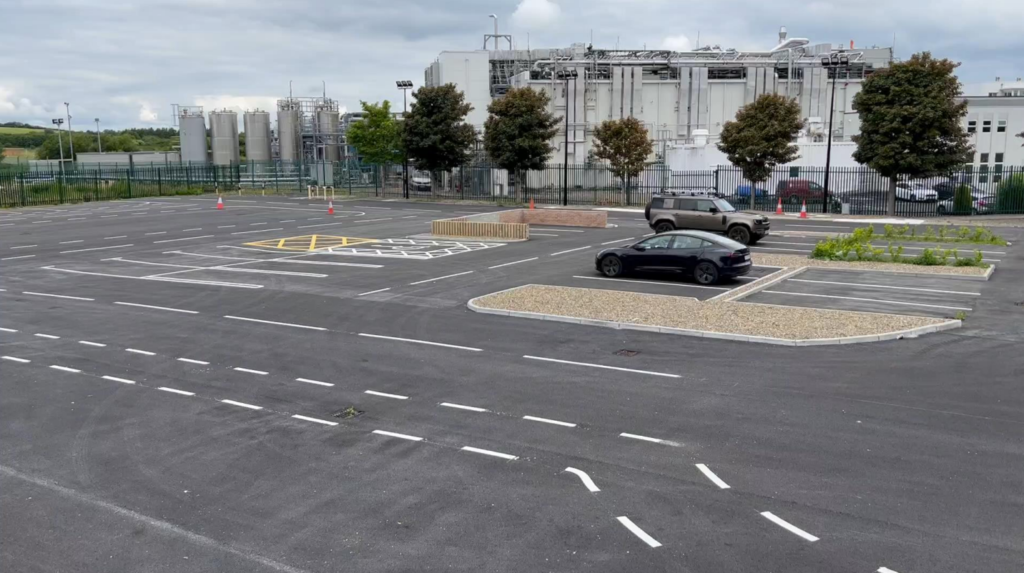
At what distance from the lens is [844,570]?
6.63 m

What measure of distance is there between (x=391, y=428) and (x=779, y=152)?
38014mm

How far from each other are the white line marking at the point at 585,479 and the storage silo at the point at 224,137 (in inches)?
3385

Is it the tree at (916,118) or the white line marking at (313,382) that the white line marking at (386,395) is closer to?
the white line marking at (313,382)

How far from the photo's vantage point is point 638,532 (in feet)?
24.0

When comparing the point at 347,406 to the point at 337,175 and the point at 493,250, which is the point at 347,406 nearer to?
the point at 493,250

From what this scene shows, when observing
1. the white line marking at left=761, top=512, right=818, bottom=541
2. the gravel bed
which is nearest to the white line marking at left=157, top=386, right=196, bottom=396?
the gravel bed

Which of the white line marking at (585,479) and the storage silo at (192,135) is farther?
the storage silo at (192,135)

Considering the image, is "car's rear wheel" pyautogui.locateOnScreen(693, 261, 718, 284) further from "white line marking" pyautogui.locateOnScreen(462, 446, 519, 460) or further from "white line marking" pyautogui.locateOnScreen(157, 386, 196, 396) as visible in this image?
"white line marking" pyautogui.locateOnScreen(157, 386, 196, 396)

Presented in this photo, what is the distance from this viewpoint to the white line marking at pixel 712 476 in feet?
27.5

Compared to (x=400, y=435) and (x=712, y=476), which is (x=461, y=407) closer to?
(x=400, y=435)

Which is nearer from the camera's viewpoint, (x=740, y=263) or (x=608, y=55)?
(x=740, y=263)

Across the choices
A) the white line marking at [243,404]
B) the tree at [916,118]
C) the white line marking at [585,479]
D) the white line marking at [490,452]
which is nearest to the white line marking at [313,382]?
the white line marking at [243,404]

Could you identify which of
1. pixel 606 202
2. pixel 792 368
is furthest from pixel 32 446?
pixel 606 202

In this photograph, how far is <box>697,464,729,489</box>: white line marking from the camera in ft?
27.5
